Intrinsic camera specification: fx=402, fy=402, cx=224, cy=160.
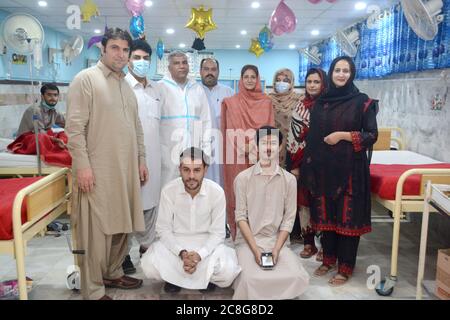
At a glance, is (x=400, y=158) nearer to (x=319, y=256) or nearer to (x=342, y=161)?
(x=319, y=256)

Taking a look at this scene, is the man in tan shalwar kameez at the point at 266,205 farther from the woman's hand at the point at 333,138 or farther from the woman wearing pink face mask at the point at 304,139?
the woman wearing pink face mask at the point at 304,139

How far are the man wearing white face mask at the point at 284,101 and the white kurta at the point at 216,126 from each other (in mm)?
521

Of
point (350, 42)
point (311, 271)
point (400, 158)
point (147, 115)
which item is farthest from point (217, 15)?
point (311, 271)

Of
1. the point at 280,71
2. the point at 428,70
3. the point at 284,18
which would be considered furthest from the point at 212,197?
the point at 284,18

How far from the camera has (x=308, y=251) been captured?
3219 mm

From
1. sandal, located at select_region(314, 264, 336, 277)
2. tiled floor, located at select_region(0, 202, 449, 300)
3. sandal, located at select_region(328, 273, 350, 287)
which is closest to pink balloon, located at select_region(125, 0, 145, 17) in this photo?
tiled floor, located at select_region(0, 202, 449, 300)

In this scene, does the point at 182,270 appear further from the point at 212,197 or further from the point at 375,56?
the point at 375,56

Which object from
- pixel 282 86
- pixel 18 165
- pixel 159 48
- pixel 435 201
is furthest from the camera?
pixel 159 48

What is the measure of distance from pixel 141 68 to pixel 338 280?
1.99 metres

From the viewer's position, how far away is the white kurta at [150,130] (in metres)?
2.87

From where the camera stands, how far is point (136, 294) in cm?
255

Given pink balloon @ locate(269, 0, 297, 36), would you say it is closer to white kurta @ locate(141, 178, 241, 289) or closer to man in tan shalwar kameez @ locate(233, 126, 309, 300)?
man in tan shalwar kameez @ locate(233, 126, 309, 300)

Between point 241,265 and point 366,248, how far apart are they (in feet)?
5.14

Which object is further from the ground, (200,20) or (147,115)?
(200,20)
